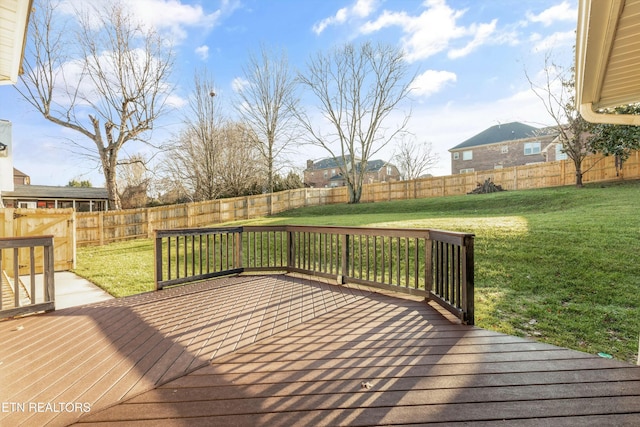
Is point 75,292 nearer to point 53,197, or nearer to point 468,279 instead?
point 468,279

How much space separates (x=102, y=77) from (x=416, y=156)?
1041 inches

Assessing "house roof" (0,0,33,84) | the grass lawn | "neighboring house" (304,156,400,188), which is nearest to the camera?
"house roof" (0,0,33,84)

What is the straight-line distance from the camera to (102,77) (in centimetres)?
1215

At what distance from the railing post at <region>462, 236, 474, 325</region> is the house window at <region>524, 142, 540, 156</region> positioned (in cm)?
2512

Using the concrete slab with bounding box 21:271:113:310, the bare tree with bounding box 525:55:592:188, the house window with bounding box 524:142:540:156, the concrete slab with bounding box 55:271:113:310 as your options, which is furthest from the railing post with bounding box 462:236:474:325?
the house window with bounding box 524:142:540:156

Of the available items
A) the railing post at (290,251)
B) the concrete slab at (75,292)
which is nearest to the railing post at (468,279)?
the railing post at (290,251)

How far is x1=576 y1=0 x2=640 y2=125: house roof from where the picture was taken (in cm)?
180

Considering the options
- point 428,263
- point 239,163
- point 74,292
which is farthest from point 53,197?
point 428,263

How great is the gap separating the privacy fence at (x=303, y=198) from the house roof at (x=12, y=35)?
8706 mm

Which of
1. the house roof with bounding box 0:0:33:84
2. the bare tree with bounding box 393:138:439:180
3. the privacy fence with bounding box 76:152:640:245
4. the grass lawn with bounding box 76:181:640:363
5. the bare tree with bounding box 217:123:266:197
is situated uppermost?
the bare tree with bounding box 393:138:439:180

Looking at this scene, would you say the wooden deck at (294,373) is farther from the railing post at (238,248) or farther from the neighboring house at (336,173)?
the neighboring house at (336,173)

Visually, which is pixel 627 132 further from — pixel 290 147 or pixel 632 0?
pixel 290 147

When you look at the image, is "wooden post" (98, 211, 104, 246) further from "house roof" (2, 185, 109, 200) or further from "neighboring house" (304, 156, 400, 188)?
"neighboring house" (304, 156, 400, 188)

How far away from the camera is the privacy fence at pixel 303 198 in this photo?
11461mm
